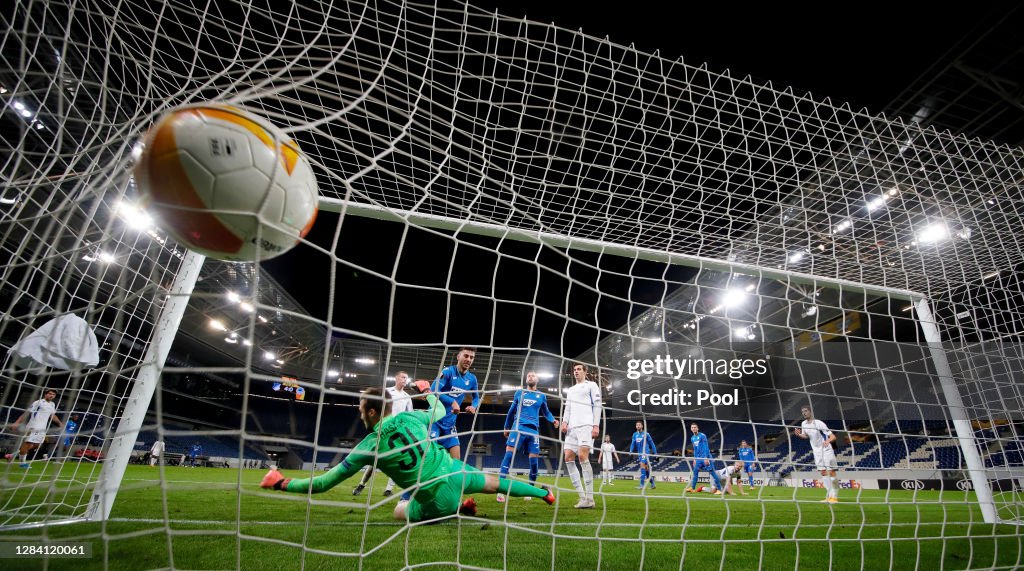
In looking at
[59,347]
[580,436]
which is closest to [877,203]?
[580,436]

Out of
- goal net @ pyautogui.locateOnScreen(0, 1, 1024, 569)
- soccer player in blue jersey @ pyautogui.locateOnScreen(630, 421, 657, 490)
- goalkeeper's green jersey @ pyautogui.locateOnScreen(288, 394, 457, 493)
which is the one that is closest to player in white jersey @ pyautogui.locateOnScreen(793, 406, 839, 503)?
goal net @ pyautogui.locateOnScreen(0, 1, 1024, 569)

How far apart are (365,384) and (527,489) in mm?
24886

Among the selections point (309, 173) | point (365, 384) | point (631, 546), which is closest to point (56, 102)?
point (309, 173)

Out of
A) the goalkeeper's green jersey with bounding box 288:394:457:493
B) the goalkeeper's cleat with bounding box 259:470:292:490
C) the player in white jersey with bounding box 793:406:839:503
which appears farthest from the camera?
the player in white jersey with bounding box 793:406:839:503

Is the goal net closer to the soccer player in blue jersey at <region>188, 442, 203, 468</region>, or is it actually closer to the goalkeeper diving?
the goalkeeper diving

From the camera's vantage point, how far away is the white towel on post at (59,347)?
7.46 feet

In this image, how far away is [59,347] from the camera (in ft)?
7.98

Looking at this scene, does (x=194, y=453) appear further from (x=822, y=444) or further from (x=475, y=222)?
(x=822, y=444)

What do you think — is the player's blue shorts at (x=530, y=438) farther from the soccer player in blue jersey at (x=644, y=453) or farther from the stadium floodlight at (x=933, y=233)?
the stadium floodlight at (x=933, y=233)

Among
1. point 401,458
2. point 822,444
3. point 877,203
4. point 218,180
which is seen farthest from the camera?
point 822,444

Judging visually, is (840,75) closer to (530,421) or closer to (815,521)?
(815,521)

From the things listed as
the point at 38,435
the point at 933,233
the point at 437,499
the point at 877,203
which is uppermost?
the point at 877,203

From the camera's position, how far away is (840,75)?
509cm

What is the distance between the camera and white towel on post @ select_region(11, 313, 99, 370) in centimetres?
227
